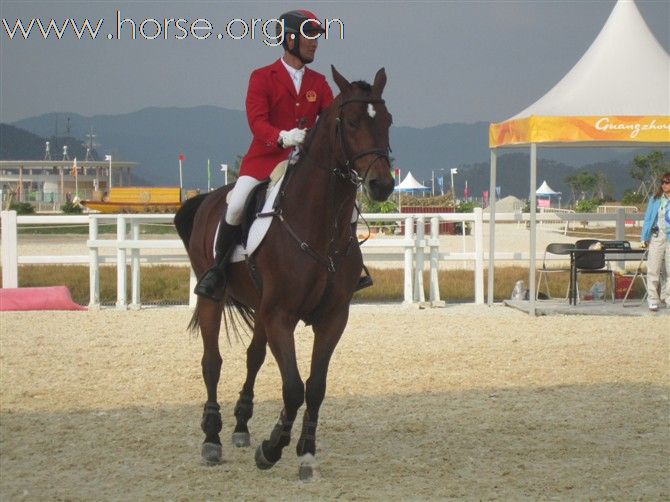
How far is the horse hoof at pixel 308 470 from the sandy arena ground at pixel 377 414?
7cm

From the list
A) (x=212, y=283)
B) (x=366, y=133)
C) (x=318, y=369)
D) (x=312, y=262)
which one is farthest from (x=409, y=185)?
(x=366, y=133)

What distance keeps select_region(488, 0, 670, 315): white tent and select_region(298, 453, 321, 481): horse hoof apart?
395 inches

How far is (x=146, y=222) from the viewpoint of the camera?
18.9 metres

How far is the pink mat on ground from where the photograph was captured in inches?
675

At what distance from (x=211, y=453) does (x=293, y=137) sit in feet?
7.08

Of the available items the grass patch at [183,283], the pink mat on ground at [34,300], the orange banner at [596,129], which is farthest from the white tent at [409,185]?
the pink mat on ground at [34,300]

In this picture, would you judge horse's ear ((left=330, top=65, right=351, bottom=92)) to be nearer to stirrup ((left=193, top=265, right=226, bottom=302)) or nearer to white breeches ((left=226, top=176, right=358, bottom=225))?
white breeches ((left=226, top=176, right=358, bottom=225))

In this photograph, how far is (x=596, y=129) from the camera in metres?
16.5

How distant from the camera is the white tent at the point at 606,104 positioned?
16438mm

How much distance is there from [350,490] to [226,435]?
2.05m

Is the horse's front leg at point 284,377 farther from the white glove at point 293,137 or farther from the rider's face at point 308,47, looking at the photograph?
the rider's face at point 308,47

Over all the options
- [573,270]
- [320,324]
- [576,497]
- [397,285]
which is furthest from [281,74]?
[397,285]

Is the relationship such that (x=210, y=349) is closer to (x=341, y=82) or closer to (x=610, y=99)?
(x=341, y=82)

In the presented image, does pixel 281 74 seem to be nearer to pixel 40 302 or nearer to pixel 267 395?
pixel 267 395
